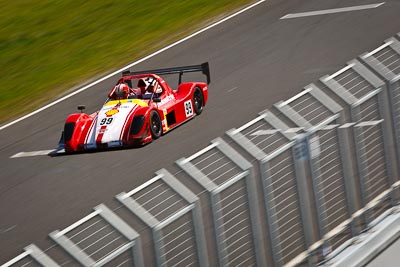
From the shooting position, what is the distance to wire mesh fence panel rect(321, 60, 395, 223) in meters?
9.08

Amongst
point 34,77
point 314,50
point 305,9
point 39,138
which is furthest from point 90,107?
point 305,9

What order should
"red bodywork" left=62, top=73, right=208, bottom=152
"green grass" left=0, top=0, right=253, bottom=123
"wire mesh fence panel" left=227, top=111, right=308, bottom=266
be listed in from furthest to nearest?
"green grass" left=0, top=0, right=253, bottom=123
"red bodywork" left=62, top=73, right=208, bottom=152
"wire mesh fence panel" left=227, top=111, right=308, bottom=266

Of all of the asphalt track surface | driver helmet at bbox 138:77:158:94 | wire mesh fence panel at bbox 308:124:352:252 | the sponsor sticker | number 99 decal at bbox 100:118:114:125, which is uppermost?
wire mesh fence panel at bbox 308:124:352:252

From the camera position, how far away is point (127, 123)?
16406mm

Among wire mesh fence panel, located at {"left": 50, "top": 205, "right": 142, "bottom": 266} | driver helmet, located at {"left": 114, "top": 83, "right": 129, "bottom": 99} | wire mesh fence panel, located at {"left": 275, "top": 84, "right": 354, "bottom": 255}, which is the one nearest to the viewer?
wire mesh fence panel, located at {"left": 50, "top": 205, "right": 142, "bottom": 266}

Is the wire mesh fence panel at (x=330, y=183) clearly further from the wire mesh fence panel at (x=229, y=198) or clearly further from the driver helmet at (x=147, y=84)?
the driver helmet at (x=147, y=84)

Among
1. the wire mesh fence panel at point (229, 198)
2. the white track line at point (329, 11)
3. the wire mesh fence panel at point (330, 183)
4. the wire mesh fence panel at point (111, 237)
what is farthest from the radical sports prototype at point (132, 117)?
the wire mesh fence panel at point (111, 237)

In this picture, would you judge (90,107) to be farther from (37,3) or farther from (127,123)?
(37,3)

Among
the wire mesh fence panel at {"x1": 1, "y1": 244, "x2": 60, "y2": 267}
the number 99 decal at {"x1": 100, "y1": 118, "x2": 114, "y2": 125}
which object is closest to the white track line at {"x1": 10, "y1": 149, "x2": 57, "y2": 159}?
the number 99 decal at {"x1": 100, "y1": 118, "x2": 114, "y2": 125}

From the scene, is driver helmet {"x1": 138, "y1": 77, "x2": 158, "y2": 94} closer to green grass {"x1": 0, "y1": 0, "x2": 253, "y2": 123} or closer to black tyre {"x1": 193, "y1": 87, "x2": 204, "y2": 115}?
black tyre {"x1": 193, "y1": 87, "x2": 204, "y2": 115}

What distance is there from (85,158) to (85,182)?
140 cm

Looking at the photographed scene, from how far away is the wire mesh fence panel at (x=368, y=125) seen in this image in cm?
908

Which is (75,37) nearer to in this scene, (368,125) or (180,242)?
(368,125)

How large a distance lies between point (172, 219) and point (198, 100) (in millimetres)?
10874
